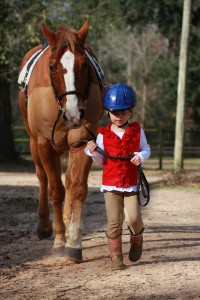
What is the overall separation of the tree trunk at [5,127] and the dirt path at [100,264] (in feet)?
53.7

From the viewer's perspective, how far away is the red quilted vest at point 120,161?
20.4 ft

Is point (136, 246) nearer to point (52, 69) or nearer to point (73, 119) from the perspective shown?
point (73, 119)

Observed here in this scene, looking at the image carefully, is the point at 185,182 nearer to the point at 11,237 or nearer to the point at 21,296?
the point at 11,237

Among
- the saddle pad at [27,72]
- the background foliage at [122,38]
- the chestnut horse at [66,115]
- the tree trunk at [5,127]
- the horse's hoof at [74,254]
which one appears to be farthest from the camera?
the tree trunk at [5,127]

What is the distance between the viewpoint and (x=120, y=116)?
20.5ft

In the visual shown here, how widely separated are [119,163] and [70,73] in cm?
101

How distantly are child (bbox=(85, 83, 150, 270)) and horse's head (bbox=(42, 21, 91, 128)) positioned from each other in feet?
0.98

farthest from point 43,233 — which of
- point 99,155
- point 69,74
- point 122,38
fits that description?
point 122,38

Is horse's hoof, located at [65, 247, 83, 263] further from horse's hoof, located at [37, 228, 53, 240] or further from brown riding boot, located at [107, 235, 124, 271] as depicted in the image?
horse's hoof, located at [37, 228, 53, 240]

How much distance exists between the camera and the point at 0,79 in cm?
2639

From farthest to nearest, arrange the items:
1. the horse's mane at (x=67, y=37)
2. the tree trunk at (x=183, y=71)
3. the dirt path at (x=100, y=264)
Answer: the tree trunk at (x=183, y=71) < the horse's mane at (x=67, y=37) < the dirt path at (x=100, y=264)

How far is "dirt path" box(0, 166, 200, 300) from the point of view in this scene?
5.55 meters

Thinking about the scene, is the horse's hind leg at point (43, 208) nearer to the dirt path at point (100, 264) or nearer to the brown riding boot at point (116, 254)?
the dirt path at point (100, 264)

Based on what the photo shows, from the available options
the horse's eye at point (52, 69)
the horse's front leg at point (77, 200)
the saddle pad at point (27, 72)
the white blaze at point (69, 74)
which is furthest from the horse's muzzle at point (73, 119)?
the saddle pad at point (27, 72)
